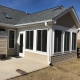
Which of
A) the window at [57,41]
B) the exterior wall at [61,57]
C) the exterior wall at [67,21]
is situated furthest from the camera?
the exterior wall at [67,21]

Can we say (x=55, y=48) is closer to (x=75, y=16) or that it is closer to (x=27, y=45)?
(x=27, y=45)

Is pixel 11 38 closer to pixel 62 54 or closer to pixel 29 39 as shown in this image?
pixel 29 39

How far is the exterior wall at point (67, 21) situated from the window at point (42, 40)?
154 centimetres

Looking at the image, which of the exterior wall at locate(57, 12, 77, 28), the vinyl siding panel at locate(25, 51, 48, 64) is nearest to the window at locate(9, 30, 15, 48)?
the vinyl siding panel at locate(25, 51, 48, 64)

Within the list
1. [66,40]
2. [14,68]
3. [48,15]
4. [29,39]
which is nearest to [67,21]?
[66,40]

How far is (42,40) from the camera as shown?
839cm

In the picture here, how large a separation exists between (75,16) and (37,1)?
8.57 metres

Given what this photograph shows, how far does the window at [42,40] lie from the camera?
8.20 metres

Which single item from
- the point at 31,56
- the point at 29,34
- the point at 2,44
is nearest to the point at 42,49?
the point at 31,56

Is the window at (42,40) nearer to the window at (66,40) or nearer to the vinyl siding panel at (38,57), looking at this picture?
the vinyl siding panel at (38,57)

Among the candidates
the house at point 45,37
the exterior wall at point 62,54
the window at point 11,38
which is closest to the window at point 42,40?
the house at point 45,37

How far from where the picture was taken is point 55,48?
8297 millimetres

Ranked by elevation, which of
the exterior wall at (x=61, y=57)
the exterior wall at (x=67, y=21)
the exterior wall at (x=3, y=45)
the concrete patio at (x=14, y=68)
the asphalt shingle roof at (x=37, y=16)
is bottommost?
the concrete patio at (x=14, y=68)

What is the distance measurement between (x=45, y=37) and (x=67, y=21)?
9.75 ft
